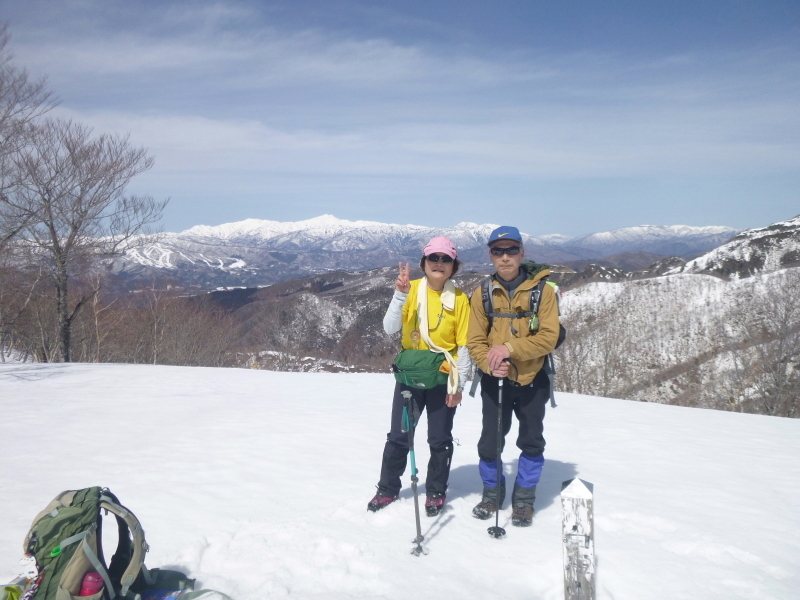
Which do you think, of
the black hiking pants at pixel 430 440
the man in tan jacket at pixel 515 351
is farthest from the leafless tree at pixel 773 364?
the black hiking pants at pixel 430 440

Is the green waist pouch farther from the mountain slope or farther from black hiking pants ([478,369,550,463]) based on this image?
the mountain slope

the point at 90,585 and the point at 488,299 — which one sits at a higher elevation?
the point at 488,299

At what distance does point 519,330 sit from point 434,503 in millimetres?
1609

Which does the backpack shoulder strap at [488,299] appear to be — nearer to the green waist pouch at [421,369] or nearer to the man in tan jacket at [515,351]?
the man in tan jacket at [515,351]

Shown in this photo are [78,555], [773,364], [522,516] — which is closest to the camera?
[78,555]

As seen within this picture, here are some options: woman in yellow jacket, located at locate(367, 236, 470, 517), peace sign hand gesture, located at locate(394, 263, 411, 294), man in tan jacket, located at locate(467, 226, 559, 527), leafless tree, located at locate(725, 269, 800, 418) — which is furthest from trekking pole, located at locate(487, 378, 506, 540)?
leafless tree, located at locate(725, 269, 800, 418)

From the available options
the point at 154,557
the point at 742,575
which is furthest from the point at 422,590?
the point at 742,575

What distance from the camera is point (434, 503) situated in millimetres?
4047

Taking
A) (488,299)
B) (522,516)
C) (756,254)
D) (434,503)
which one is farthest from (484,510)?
(756,254)

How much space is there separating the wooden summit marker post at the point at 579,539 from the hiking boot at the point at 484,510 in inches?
52.2

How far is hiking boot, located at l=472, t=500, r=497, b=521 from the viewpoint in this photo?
13.1ft

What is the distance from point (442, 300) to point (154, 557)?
2.74 metres

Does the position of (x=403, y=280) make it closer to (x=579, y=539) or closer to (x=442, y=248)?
(x=442, y=248)

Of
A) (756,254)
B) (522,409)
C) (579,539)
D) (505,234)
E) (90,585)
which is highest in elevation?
(756,254)
